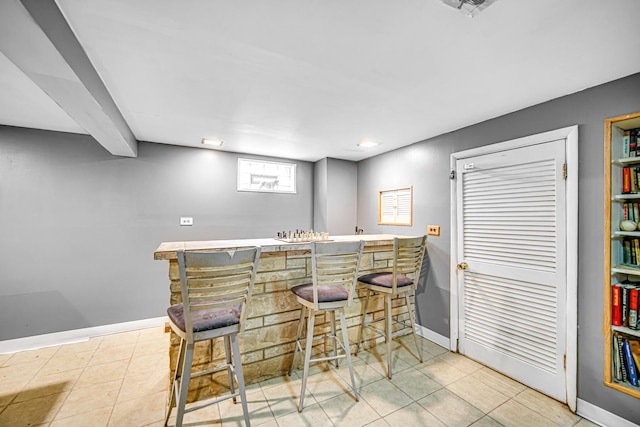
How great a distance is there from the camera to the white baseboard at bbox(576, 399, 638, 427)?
1.77 m

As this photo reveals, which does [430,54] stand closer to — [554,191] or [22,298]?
[554,191]

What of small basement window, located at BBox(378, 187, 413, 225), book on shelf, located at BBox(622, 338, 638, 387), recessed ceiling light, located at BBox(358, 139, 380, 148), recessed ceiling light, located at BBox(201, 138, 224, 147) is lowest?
book on shelf, located at BBox(622, 338, 638, 387)

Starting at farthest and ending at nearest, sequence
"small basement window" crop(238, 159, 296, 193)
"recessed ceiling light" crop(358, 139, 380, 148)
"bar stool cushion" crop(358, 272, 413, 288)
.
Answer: "small basement window" crop(238, 159, 296, 193) < "recessed ceiling light" crop(358, 139, 380, 148) < "bar stool cushion" crop(358, 272, 413, 288)

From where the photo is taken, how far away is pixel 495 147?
99.0 inches

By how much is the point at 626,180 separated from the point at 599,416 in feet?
5.34

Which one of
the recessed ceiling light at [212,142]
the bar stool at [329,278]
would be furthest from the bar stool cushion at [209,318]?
the recessed ceiling light at [212,142]

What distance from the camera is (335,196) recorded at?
13.9ft

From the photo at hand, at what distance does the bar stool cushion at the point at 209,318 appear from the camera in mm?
1562

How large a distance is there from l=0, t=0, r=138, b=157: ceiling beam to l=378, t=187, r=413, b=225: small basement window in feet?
10.3

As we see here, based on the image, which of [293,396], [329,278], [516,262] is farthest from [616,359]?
[293,396]

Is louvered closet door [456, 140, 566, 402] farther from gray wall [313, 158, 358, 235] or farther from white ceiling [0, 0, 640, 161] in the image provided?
gray wall [313, 158, 358, 235]

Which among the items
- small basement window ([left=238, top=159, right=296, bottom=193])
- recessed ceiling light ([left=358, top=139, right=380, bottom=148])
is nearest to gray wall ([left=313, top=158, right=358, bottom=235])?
small basement window ([left=238, top=159, right=296, bottom=193])

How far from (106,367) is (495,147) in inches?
165

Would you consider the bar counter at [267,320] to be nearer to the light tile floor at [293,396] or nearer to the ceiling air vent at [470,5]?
the light tile floor at [293,396]
